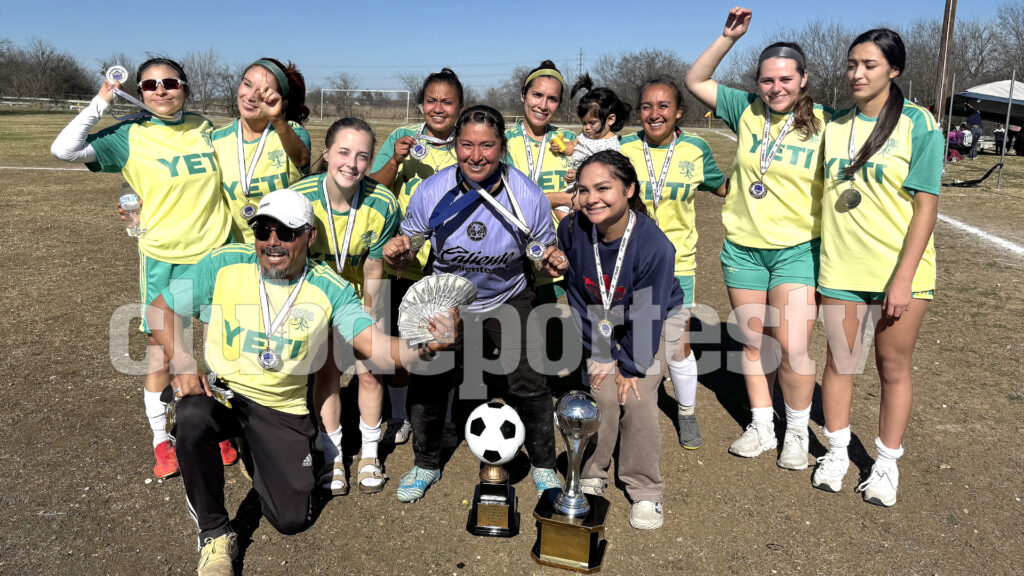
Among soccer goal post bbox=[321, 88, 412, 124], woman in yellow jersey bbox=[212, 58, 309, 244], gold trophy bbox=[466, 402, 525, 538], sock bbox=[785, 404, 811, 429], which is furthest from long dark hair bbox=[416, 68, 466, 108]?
soccer goal post bbox=[321, 88, 412, 124]

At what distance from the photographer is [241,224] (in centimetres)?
436

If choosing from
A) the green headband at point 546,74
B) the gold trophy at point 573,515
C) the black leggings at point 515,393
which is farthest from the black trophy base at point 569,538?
the green headband at point 546,74

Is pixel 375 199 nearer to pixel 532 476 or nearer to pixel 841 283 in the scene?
pixel 532 476

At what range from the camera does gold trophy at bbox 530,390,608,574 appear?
344 centimetres

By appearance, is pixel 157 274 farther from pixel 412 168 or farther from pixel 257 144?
pixel 412 168

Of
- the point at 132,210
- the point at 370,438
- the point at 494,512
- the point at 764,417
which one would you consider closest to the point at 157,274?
the point at 132,210

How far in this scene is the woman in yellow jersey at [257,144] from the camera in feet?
13.7

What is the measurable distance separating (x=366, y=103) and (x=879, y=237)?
155 ft

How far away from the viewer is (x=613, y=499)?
4.13 metres

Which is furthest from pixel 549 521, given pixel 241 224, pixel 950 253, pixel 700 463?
pixel 950 253

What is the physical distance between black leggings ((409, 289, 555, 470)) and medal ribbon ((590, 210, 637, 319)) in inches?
18.3

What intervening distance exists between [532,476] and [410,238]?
1.62 m

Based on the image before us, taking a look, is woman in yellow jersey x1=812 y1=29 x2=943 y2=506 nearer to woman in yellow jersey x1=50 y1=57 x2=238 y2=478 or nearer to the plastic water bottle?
woman in yellow jersey x1=50 y1=57 x2=238 y2=478

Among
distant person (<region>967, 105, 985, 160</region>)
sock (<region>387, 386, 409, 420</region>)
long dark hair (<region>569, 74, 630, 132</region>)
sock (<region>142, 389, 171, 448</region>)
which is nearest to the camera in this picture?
sock (<region>142, 389, 171, 448</region>)
